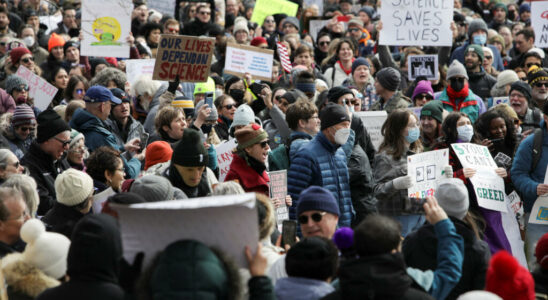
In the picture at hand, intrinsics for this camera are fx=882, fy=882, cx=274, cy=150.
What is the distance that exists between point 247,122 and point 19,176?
279cm

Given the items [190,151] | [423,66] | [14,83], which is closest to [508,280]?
[190,151]

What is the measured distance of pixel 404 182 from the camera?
7672mm

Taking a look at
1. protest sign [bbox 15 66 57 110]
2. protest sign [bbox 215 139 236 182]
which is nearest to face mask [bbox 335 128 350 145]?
protest sign [bbox 215 139 236 182]

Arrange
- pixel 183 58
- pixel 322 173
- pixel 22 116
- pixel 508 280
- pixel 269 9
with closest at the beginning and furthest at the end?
1. pixel 508 280
2. pixel 322 173
3. pixel 22 116
4. pixel 183 58
5. pixel 269 9

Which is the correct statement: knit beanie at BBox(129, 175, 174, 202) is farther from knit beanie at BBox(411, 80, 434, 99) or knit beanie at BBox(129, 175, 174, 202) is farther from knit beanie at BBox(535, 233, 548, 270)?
knit beanie at BBox(411, 80, 434, 99)

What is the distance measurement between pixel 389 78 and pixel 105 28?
4.43 m

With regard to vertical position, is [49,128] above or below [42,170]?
above

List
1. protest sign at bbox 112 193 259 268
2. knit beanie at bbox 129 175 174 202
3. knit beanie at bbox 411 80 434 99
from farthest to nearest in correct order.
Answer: knit beanie at bbox 411 80 434 99
knit beanie at bbox 129 175 174 202
protest sign at bbox 112 193 259 268

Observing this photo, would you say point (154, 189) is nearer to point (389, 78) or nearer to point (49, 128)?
point (49, 128)

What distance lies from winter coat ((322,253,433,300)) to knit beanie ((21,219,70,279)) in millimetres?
1420

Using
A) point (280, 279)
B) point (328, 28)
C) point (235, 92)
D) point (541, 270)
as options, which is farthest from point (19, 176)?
point (328, 28)

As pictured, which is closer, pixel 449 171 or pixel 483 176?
pixel 449 171

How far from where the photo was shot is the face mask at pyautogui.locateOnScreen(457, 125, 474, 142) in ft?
27.6

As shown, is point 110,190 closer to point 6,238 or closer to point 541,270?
point 6,238
